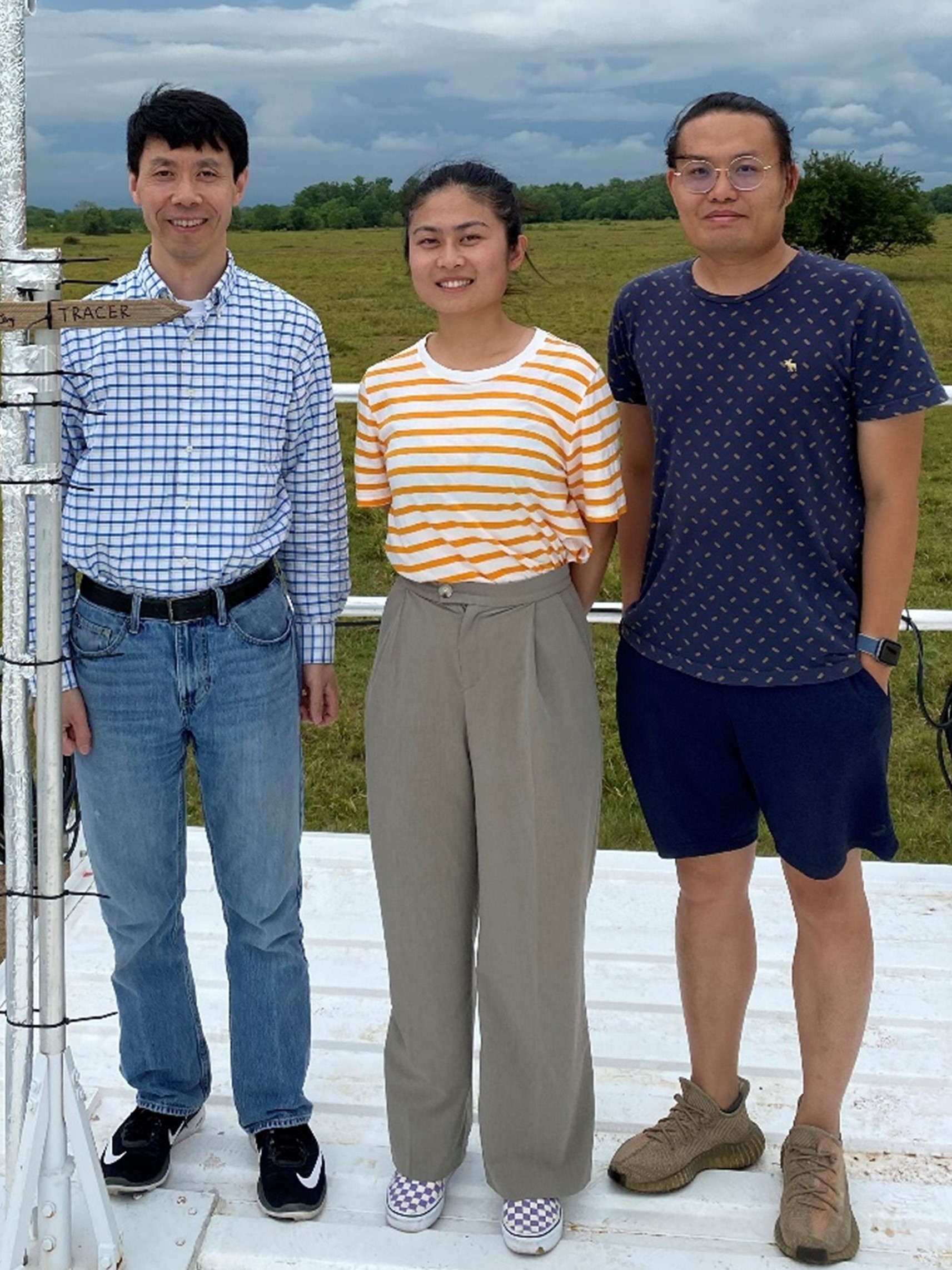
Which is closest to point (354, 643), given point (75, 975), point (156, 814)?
point (75, 975)

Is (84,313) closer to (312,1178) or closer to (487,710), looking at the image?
(487,710)

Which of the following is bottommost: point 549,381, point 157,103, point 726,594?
point 726,594

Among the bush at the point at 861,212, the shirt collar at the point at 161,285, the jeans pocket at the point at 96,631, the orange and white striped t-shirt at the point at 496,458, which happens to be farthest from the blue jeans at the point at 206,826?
the bush at the point at 861,212

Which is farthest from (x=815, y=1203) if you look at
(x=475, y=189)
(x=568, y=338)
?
(x=568, y=338)

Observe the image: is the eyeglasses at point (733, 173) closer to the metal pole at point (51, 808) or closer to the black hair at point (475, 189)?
the black hair at point (475, 189)

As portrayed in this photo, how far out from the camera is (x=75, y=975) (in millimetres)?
2990

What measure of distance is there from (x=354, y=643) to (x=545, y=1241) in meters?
5.26

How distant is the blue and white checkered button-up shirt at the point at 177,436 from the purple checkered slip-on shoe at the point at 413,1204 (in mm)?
928

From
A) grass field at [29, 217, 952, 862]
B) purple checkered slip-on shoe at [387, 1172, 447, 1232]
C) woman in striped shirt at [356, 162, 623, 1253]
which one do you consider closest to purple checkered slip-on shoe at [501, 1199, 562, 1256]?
woman in striped shirt at [356, 162, 623, 1253]

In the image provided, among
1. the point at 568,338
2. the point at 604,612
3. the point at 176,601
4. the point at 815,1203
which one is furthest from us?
the point at 568,338

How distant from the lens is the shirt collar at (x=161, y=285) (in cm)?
207

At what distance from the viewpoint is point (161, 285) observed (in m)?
2.07

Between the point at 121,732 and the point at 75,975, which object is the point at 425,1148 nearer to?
the point at 121,732

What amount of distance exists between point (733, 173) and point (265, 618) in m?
0.91
